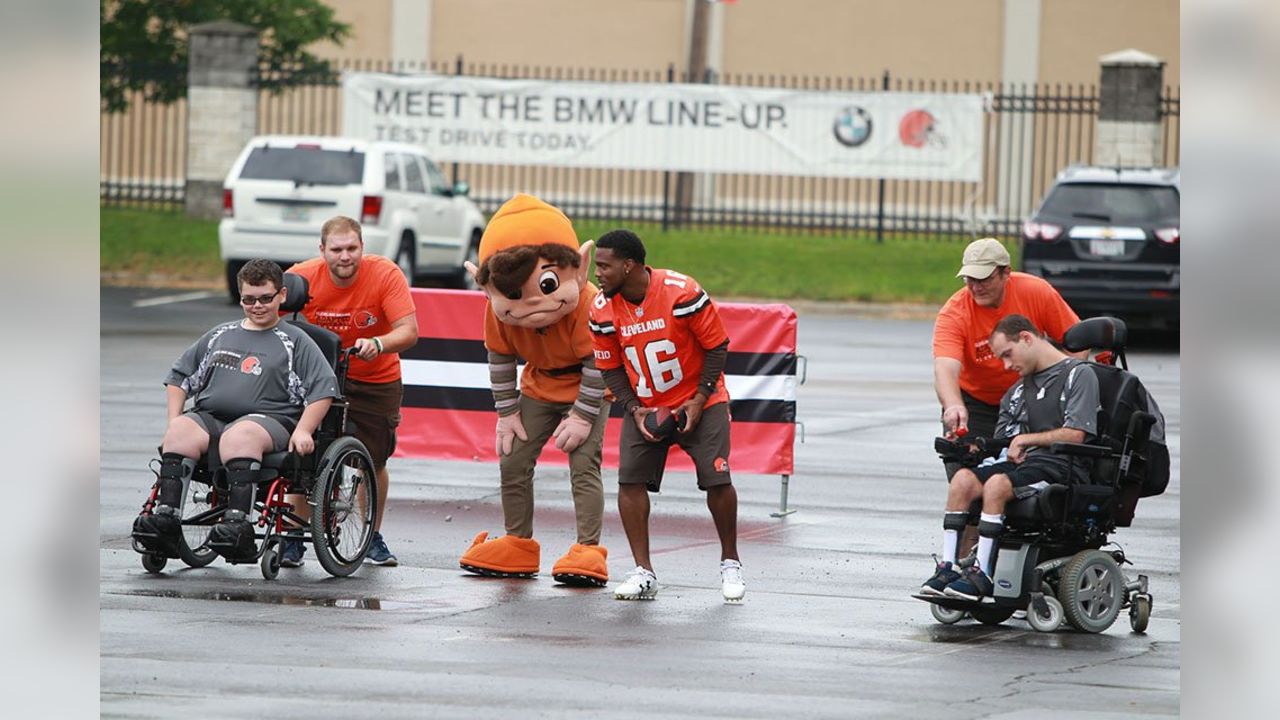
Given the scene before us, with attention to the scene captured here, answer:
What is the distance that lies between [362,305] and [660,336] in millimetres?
1857

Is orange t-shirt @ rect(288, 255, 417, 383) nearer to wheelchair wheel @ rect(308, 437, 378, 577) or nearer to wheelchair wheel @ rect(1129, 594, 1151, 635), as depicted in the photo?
wheelchair wheel @ rect(308, 437, 378, 577)

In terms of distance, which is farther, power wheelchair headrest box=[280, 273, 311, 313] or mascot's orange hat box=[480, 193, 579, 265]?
power wheelchair headrest box=[280, 273, 311, 313]

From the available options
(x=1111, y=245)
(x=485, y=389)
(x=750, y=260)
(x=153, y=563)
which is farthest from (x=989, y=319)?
(x=750, y=260)

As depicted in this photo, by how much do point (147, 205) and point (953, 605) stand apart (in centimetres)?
2909

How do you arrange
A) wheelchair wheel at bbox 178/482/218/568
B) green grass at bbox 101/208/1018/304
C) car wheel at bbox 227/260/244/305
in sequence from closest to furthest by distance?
wheelchair wheel at bbox 178/482/218/568 → car wheel at bbox 227/260/244/305 → green grass at bbox 101/208/1018/304

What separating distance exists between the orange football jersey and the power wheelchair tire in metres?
2.23

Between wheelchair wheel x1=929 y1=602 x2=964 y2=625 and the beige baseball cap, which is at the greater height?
the beige baseball cap

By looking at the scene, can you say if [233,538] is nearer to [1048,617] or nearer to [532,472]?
[532,472]

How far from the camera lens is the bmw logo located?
3166cm

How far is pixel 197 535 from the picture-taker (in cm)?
1036

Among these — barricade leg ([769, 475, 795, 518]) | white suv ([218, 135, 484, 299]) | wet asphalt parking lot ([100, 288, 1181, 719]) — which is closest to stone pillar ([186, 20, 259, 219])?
white suv ([218, 135, 484, 299])

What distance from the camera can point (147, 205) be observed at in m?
36.2

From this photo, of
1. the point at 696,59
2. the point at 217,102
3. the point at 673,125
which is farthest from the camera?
the point at 696,59

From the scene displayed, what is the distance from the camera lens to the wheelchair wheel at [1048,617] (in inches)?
357
